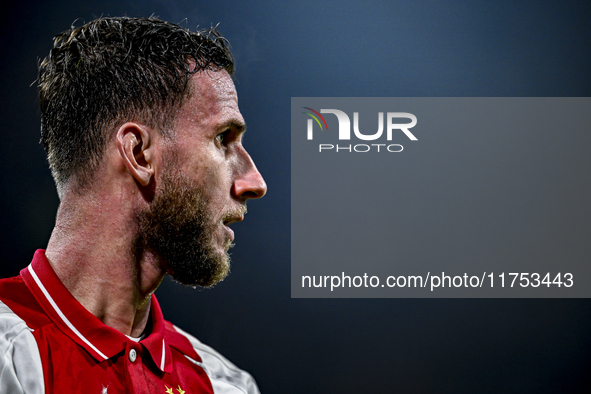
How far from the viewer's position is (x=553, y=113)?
204 cm

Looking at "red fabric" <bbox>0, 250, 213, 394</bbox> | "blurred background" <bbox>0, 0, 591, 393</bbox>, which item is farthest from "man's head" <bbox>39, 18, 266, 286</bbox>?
"blurred background" <bbox>0, 0, 591, 393</bbox>

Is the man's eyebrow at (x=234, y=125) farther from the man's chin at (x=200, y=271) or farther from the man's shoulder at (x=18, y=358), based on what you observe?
the man's shoulder at (x=18, y=358)

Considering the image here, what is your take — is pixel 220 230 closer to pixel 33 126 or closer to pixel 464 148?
pixel 33 126

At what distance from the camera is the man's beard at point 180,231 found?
2.56 ft

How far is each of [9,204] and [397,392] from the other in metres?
1.57

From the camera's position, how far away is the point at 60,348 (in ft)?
2.29

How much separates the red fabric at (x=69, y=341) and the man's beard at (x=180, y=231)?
0.42 feet

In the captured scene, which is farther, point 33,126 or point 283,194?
point 283,194

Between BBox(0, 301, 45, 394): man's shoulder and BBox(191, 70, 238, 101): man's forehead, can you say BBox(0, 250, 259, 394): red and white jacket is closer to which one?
BBox(0, 301, 45, 394): man's shoulder

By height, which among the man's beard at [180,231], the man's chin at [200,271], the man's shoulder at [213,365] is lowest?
the man's shoulder at [213,365]

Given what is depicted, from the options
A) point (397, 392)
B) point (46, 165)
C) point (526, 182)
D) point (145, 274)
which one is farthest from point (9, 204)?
point (526, 182)

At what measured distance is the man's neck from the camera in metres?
0.75

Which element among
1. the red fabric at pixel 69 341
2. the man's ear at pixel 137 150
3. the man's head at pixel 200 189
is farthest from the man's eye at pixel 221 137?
the red fabric at pixel 69 341

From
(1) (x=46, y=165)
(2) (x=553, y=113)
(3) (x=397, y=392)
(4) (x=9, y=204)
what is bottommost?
(3) (x=397, y=392)
